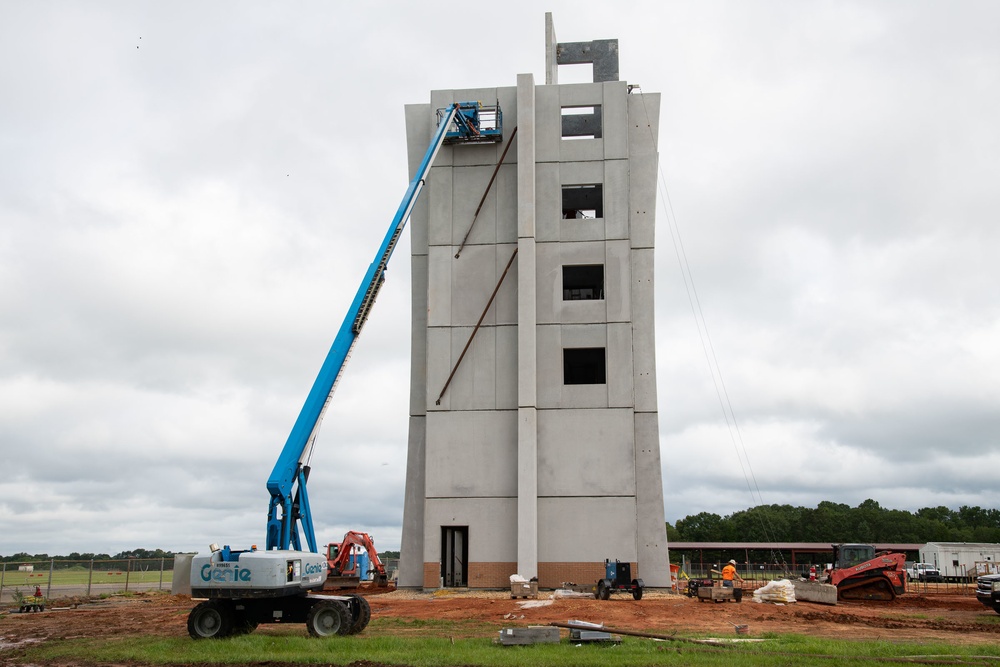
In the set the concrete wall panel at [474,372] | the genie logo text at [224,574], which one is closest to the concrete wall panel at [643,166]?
the concrete wall panel at [474,372]

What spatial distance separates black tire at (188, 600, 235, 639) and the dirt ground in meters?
2.18

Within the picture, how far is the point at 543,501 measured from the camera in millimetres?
38656

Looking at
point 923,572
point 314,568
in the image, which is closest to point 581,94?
point 314,568

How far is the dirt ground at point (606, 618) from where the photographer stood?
23844mm

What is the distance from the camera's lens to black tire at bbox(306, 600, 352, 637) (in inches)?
859

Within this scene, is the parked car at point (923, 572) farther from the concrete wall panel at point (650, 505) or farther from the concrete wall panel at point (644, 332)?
the concrete wall panel at point (644, 332)

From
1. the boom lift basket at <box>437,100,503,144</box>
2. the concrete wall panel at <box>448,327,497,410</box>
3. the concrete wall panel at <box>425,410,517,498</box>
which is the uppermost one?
the boom lift basket at <box>437,100,503,144</box>

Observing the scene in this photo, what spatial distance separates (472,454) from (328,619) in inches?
699

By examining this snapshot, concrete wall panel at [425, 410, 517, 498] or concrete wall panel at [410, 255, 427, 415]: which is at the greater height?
concrete wall panel at [410, 255, 427, 415]

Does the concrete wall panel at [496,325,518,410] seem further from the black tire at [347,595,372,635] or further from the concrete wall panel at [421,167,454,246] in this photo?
the black tire at [347,595,372,635]

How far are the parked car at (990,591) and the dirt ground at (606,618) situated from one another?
561 mm

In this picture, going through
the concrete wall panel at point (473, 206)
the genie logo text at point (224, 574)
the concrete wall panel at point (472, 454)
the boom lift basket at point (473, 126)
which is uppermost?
the boom lift basket at point (473, 126)

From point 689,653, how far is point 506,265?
24.5 metres

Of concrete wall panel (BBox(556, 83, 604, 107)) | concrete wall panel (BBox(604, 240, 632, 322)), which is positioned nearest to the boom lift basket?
concrete wall panel (BBox(556, 83, 604, 107))
